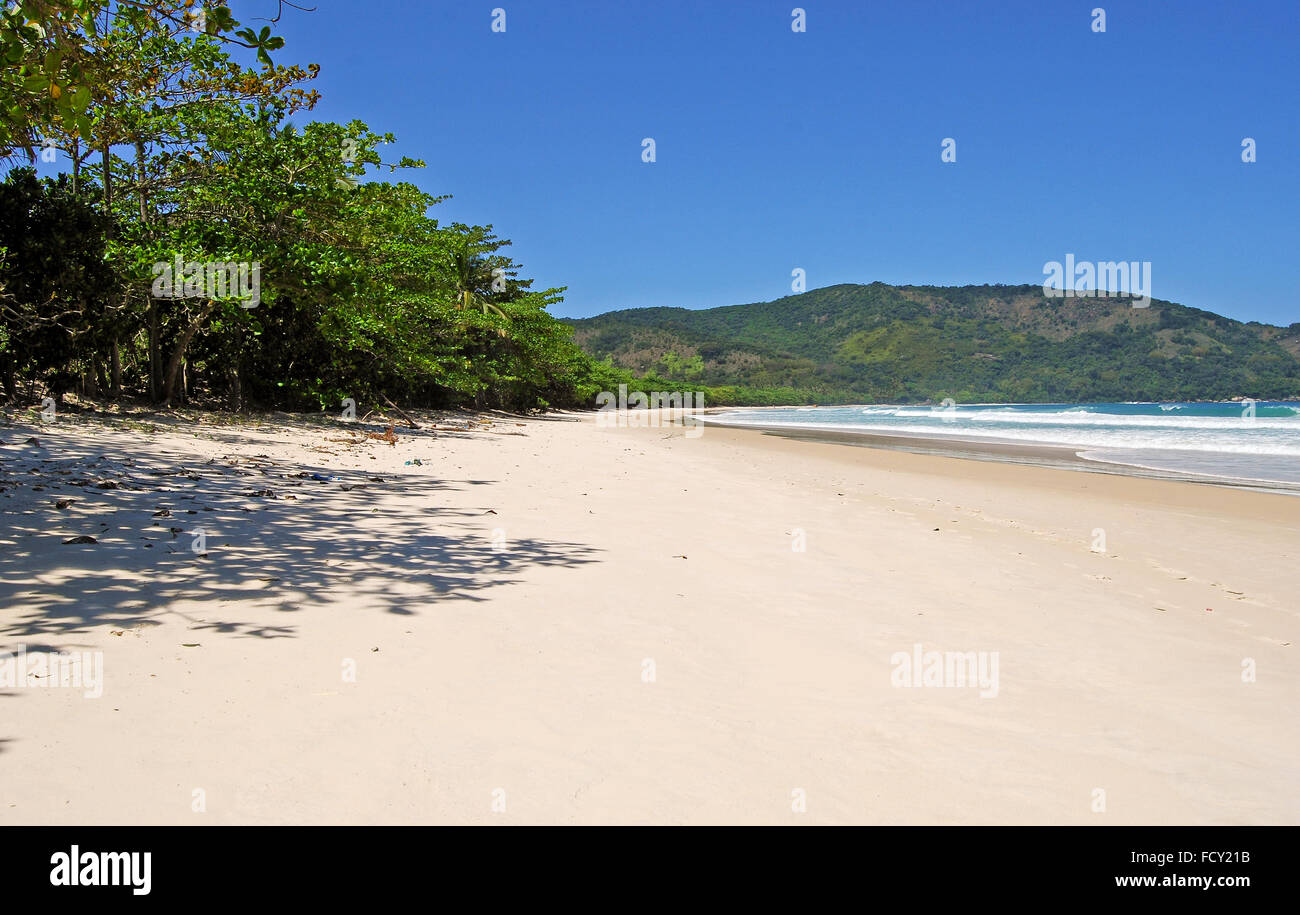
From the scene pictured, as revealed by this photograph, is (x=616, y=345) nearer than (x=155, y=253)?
No

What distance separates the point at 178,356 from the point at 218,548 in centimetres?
1312

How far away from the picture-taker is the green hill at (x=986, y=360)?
142 meters

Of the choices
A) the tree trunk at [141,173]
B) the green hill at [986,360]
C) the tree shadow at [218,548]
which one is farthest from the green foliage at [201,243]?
the green hill at [986,360]

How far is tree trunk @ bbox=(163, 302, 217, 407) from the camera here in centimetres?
1562

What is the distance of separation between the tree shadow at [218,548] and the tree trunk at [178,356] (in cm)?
682

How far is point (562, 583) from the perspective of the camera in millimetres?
5426

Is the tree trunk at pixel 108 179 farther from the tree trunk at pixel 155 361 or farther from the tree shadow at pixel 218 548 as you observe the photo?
the tree shadow at pixel 218 548

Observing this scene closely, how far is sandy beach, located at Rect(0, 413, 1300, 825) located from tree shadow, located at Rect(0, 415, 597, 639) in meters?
0.03

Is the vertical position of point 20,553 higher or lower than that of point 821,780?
higher

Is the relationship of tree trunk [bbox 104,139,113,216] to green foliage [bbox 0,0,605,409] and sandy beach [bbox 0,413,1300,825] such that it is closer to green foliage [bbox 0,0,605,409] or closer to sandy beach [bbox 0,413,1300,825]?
green foliage [bbox 0,0,605,409]

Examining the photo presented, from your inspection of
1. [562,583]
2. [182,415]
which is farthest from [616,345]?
[562,583]
